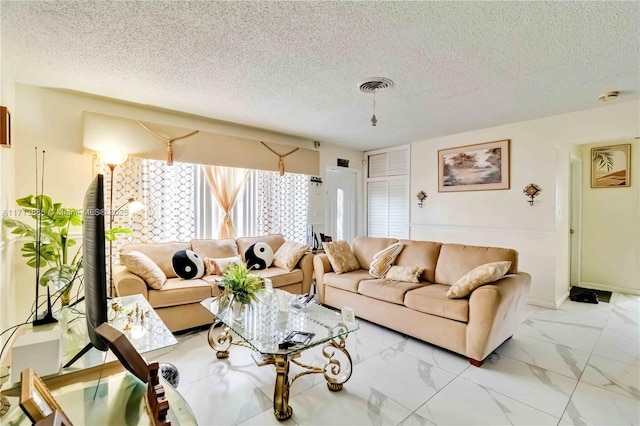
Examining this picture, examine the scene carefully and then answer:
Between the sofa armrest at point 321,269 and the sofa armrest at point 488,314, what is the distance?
5.59 ft

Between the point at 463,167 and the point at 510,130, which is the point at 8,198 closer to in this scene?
the point at 463,167

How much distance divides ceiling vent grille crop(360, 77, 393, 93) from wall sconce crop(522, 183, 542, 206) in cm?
243

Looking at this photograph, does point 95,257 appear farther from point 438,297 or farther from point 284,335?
point 438,297

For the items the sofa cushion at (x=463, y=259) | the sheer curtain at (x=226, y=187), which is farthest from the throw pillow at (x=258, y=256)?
the sofa cushion at (x=463, y=259)

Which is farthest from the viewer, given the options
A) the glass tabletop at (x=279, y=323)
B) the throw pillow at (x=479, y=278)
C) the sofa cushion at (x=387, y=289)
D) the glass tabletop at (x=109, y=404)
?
the sofa cushion at (x=387, y=289)

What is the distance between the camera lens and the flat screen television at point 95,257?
99cm

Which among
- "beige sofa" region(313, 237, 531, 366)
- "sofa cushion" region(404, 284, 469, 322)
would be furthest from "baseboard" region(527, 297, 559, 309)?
"sofa cushion" region(404, 284, 469, 322)

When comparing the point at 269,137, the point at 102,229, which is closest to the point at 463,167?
the point at 269,137

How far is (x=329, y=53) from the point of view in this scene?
6.93 ft

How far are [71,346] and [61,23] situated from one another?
1.87 metres

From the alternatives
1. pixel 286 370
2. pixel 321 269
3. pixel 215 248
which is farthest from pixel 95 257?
pixel 321 269

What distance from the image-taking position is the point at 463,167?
4352mm

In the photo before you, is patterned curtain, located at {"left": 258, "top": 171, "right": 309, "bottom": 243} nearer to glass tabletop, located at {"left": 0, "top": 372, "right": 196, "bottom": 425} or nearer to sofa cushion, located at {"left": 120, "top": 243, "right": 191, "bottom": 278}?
sofa cushion, located at {"left": 120, "top": 243, "right": 191, "bottom": 278}

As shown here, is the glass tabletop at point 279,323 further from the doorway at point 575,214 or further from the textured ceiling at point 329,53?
the doorway at point 575,214
